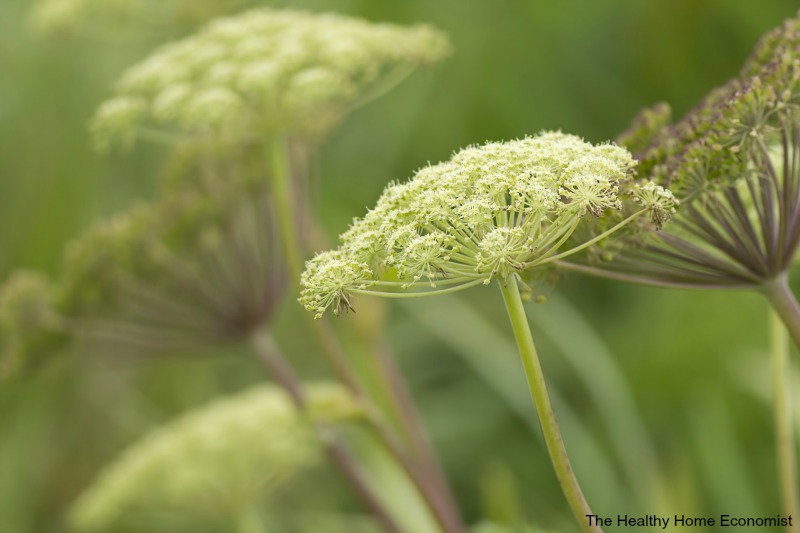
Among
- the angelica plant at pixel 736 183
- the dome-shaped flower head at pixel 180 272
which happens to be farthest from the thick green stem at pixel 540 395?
the dome-shaped flower head at pixel 180 272

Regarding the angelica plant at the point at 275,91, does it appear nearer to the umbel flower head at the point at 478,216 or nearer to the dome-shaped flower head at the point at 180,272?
the dome-shaped flower head at the point at 180,272

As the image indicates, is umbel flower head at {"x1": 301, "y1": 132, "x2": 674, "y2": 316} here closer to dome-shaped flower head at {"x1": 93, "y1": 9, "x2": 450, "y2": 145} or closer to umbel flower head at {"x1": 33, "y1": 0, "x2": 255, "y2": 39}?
dome-shaped flower head at {"x1": 93, "y1": 9, "x2": 450, "y2": 145}

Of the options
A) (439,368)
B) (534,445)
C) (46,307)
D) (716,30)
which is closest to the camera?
(46,307)

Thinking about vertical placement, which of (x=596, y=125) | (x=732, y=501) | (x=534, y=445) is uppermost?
(x=596, y=125)

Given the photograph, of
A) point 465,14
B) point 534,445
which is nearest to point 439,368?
point 534,445

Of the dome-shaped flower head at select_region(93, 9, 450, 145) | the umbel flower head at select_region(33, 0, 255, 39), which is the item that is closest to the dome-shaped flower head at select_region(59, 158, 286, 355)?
the dome-shaped flower head at select_region(93, 9, 450, 145)

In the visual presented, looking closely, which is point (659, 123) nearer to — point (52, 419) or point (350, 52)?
point (350, 52)

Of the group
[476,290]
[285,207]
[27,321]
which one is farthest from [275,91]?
[476,290]
